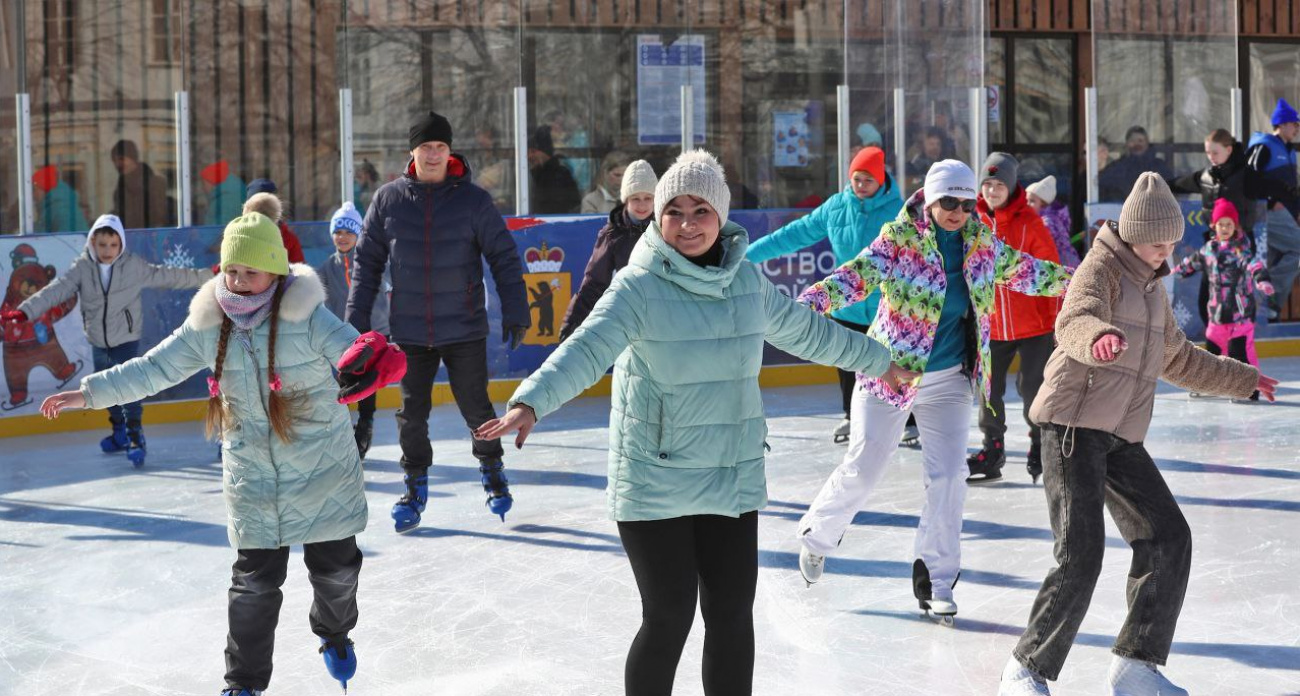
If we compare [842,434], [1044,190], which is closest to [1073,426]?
[842,434]

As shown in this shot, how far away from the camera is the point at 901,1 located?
38.5 ft

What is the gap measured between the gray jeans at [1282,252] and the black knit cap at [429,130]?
29.3 ft

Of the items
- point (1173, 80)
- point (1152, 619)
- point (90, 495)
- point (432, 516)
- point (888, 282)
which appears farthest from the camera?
point (1173, 80)

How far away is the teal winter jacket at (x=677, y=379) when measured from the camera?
132 inches

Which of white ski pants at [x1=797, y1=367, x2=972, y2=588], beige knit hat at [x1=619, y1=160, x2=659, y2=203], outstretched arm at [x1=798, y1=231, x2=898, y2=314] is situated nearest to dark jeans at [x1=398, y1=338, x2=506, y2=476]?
beige knit hat at [x1=619, y1=160, x2=659, y2=203]

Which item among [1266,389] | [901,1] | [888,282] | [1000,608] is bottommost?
[1000,608]

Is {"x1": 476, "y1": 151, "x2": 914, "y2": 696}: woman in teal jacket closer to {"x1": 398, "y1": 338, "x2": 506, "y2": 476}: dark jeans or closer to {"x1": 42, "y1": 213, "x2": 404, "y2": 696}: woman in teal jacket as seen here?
{"x1": 42, "y1": 213, "x2": 404, "y2": 696}: woman in teal jacket

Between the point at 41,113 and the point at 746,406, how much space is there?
8.67m

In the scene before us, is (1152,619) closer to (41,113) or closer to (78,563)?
(78,563)

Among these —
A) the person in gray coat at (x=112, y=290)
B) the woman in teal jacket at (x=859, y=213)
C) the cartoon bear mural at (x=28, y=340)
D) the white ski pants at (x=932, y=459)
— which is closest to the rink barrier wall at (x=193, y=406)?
the cartoon bear mural at (x=28, y=340)

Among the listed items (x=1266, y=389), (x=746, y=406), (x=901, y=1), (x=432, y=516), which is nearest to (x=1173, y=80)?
(x=901, y=1)

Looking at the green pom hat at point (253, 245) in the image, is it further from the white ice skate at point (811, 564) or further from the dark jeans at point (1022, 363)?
the dark jeans at point (1022, 363)

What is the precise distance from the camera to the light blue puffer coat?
3873mm

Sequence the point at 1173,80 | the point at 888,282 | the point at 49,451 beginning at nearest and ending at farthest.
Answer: the point at 888,282 → the point at 49,451 → the point at 1173,80
